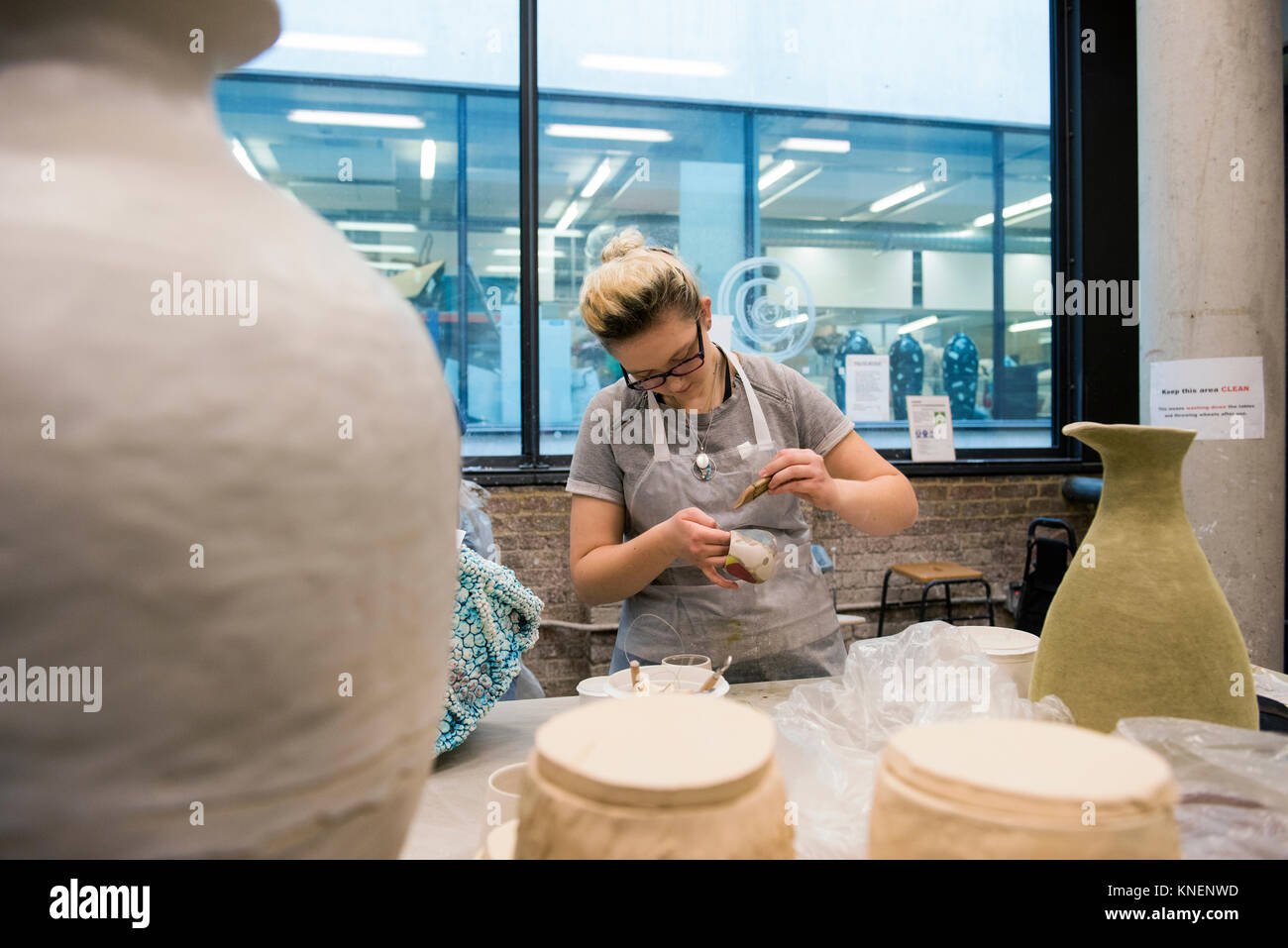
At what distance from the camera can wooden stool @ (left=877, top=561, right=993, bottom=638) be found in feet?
12.7

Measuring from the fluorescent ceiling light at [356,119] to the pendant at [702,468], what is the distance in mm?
2882

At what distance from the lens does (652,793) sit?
1.26 ft

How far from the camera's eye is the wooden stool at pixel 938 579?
3871 millimetres

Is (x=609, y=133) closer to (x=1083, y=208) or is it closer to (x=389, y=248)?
(x=389, y=248)

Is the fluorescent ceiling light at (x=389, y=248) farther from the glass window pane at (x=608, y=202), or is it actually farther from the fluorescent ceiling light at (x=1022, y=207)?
the fluorescent ceiling light at (x=1022, y=207)

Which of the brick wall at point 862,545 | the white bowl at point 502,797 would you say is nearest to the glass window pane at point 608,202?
the brick wall at point 862,545

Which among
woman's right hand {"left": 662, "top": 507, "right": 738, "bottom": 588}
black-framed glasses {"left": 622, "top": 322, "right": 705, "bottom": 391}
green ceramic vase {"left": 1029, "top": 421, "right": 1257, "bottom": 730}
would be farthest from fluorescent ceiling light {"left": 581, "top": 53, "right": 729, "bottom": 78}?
green ceramic vase {"left": 1029, "top": 421, "right": 1257, "bottom": 730}

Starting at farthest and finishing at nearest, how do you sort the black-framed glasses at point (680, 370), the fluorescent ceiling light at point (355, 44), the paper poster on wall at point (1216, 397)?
the fluorescent ceiling light at point (355, 44) → the paper poster on wall at point (1216, 397) → the black-framed glasses at point (680, 370)

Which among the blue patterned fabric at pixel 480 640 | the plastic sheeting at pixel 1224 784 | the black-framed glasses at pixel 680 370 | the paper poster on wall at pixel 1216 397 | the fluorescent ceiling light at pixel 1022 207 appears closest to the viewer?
the plastic sheeting at pixel 1224 784

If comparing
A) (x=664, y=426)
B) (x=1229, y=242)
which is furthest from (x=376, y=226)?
(x=1229, y=242)

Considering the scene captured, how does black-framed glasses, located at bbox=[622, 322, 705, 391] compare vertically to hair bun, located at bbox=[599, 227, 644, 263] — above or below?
below

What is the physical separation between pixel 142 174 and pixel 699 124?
4.23 meters

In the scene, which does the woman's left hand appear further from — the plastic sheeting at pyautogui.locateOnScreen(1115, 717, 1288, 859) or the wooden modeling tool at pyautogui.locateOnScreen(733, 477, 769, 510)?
the plastic sheeting at pyautogui.locateOnScreen(1115, 717, 1288, 859)

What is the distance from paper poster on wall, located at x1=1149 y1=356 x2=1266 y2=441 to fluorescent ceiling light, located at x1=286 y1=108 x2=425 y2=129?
3.49m
